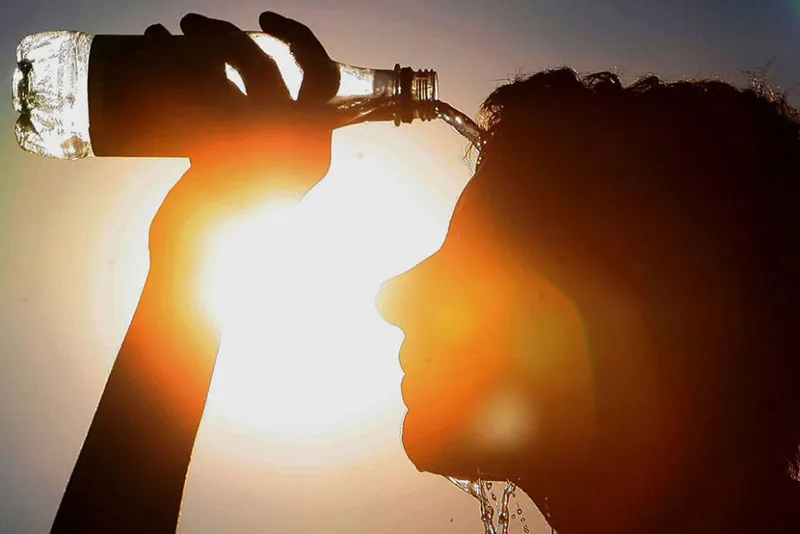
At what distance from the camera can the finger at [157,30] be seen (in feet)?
5.58

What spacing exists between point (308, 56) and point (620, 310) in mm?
909

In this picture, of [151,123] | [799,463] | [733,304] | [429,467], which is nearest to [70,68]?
[151,123]

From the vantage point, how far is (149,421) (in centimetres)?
128

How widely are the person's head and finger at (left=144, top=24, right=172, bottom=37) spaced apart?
0.80 m

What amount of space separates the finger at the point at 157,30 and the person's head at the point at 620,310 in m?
0.80

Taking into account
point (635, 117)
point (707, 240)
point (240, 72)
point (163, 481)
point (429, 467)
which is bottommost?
point (163, 481)

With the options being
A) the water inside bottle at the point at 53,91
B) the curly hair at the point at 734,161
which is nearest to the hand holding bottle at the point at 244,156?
the curly hair at the point at 734,161

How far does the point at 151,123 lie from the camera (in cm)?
168

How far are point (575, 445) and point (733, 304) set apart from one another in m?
0.45

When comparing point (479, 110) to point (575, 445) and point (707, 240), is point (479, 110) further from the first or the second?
point (575, 445)

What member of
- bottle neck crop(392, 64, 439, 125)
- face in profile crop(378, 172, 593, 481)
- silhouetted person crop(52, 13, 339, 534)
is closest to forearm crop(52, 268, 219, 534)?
silhouetted person crop(52, 13, 339, 534)

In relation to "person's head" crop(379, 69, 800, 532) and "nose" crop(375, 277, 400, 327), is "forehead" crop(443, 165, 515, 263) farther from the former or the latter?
"nose" crop(375, 277, 400, 327)

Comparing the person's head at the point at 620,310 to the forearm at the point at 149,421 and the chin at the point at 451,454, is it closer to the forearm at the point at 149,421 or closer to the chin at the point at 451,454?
the chin at the point at 451,454

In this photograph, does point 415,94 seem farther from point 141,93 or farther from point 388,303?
point 141,93
